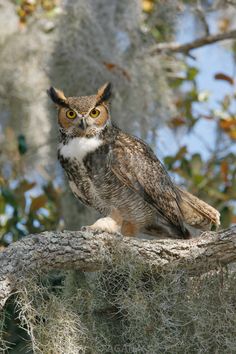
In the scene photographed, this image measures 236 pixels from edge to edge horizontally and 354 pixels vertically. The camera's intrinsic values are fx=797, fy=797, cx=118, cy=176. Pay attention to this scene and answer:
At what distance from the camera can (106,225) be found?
12.5 ft

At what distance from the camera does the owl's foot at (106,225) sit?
372cm

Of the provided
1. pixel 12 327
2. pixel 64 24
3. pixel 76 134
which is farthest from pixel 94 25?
pixel 12 327

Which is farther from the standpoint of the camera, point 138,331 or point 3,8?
point 3,8

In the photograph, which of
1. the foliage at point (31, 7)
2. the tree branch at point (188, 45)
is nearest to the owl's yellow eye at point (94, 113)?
the foliage at point (31, 7)

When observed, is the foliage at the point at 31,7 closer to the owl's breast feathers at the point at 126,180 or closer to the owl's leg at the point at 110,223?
the owl's breast feathers at the point at 126,180

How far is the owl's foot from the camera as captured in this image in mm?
3724

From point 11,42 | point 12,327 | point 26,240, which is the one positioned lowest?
point 12,327

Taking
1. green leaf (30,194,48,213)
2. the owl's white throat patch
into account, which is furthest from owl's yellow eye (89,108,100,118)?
green leaf (30,194,48,213)

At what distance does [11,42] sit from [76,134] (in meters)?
2.22

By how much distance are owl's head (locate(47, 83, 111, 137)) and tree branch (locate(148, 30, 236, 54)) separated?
2.05 meters

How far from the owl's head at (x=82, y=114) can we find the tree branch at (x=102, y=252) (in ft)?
2.67

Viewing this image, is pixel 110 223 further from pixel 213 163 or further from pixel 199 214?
pixel 213 163

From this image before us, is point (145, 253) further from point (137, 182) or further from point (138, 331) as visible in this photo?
point (137, 182)

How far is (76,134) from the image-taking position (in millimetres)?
4055
